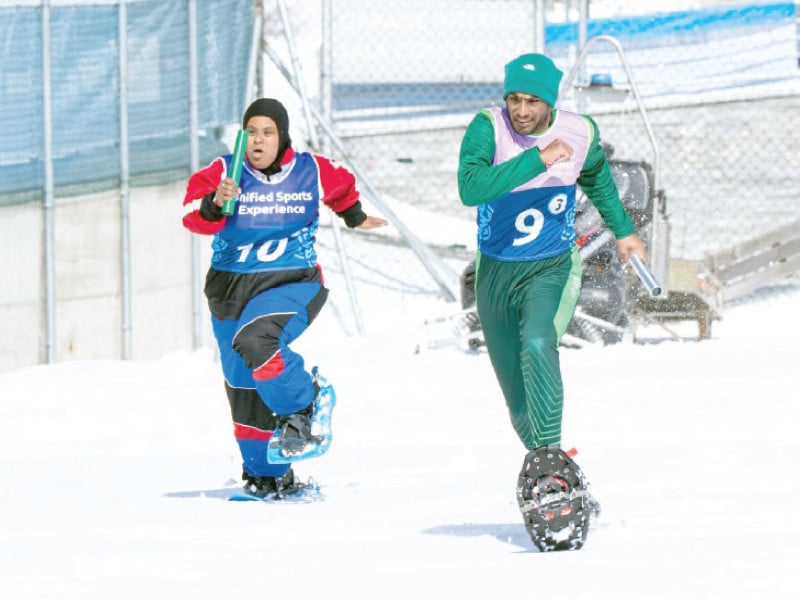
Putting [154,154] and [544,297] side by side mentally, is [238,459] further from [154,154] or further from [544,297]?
[154,154]

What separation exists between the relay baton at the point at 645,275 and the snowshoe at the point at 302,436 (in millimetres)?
1318

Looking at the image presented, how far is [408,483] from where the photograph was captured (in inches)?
267

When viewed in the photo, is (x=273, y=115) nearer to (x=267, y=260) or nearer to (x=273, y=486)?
(x=267, y=260)

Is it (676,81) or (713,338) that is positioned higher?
(676,81)

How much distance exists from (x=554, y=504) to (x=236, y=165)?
1944mm

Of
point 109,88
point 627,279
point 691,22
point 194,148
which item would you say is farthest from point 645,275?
point 691,22

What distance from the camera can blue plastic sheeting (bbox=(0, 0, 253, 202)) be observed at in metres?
11.1

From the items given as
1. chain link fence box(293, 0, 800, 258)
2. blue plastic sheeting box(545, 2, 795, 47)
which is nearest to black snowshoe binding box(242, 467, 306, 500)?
chain link fence box(293, 0, 800, 258)

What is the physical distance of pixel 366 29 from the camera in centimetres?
1569

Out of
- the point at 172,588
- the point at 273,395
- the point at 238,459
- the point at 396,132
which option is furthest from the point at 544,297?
the point at 396,132

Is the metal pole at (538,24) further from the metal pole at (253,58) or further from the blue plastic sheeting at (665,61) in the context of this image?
the metal pole at (253,58)

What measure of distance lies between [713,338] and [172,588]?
362 inches

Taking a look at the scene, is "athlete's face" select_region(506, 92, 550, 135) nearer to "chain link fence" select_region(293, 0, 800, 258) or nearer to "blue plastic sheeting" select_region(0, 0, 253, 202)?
"blue plastic sheeting" select_region(0, 0, 253, 202)

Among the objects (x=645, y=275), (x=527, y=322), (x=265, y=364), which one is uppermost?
(x=645, y=275)
